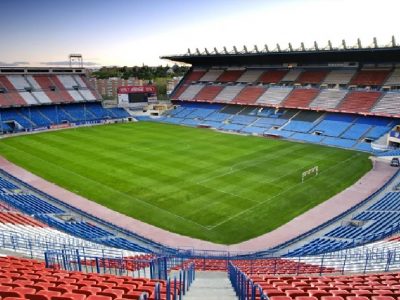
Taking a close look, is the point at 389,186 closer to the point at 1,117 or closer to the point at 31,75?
the point at 1,117

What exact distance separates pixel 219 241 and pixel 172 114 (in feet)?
186

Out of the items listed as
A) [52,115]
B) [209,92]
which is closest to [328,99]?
[209,92]

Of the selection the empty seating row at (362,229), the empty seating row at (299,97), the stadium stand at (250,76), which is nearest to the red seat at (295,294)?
the empty seating row at (362,229)

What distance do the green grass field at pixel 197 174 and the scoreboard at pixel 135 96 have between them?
1058 inches

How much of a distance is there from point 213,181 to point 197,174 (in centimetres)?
274

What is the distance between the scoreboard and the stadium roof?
30.7 ft

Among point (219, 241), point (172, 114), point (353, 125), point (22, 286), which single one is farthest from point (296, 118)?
point (22, 286)

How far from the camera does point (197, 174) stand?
37875mm

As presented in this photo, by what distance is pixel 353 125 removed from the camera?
54969 millimetres

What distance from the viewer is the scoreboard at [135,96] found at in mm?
84188

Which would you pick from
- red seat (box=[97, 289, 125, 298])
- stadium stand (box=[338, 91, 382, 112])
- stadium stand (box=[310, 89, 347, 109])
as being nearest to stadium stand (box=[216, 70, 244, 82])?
stadium stand (box=[310, 89, 347, 109])

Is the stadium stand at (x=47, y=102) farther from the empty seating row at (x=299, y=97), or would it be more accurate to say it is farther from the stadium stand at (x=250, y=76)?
the stadium stand at (x=250, y=76)

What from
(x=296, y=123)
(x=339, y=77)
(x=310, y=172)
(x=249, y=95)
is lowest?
(x=310, y=172)

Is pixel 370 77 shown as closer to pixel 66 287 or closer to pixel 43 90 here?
pixel 66 287
